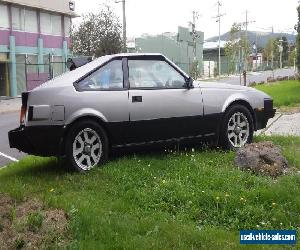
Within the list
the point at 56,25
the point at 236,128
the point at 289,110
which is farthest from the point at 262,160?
the point at 56,25

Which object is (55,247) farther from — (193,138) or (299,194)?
(193,138)

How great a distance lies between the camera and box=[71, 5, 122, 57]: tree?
36.5 metres

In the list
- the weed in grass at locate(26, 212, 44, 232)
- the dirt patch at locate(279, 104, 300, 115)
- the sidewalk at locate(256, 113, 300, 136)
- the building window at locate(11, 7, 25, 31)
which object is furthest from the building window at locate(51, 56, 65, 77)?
the weed in grass at locate(26, 212, 44, 232)

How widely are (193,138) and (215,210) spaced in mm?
2524

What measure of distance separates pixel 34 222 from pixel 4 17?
32926 mm

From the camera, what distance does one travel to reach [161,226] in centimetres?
493

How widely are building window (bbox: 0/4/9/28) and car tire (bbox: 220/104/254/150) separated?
29917mm

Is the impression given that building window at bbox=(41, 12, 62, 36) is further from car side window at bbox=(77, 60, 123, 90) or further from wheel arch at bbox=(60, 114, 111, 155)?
wheel arch at bbox=(60, 114, 111, 155)

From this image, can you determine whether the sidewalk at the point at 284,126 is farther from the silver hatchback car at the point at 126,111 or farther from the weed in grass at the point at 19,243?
the weed in grass at the point at 19,243

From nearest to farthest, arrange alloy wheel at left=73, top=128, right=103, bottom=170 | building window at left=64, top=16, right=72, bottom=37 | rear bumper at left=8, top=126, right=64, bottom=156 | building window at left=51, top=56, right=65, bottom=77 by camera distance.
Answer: rear bumper at left=8, top=126, right=64, bottom=156
alloy wheel at left=73, top=128, right=103, bottom=170
building window at left=51, top=56, right=65, bottom=77
building window at left=64, top=16, right=72, bottom=37

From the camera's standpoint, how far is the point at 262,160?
6625 mm

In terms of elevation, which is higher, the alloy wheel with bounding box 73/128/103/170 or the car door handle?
the car door handle

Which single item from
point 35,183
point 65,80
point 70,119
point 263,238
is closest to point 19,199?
point 35,183

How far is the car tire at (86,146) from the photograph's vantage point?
22.5 ft
